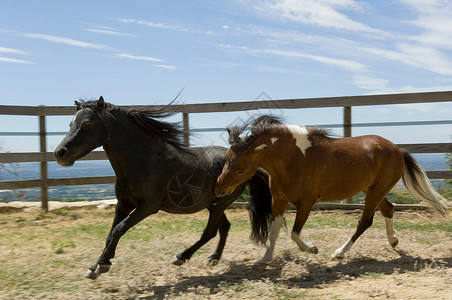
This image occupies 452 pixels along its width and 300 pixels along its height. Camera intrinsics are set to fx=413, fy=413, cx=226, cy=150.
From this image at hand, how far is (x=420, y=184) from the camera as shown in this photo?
5.07 metres

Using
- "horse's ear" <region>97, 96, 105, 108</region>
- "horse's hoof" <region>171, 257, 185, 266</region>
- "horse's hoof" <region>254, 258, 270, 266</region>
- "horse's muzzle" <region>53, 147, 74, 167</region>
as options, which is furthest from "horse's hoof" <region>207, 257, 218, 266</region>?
"horse's ear" <region>97, 96, 105, 108</region>

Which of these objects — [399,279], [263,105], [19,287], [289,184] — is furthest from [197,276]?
[263,105]

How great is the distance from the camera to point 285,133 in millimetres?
4348

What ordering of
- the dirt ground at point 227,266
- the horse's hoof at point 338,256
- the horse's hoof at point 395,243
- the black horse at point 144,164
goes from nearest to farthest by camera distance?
the dirt ground at point 227,266 < the black horse at point 144,164 < the horse's hoof at point 338,256 < the horse's hoof at point 395,243

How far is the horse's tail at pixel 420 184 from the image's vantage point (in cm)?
505

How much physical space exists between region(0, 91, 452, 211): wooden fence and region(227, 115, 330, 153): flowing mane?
3.59 m

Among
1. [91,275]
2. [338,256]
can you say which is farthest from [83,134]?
[338,256]

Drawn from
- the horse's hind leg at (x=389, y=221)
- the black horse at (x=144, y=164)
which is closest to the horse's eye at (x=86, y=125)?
the black horse at (x=144, y=164)

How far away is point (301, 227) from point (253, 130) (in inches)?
43.5

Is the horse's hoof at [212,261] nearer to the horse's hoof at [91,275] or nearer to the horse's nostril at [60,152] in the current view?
the horse's hoof at [91,275]

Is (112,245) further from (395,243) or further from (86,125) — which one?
(395,243)

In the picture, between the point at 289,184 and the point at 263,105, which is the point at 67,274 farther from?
the point at 263,105

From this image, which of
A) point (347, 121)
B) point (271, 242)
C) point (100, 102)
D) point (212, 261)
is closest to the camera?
point (100, 102)

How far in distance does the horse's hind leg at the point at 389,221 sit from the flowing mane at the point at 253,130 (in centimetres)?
130
